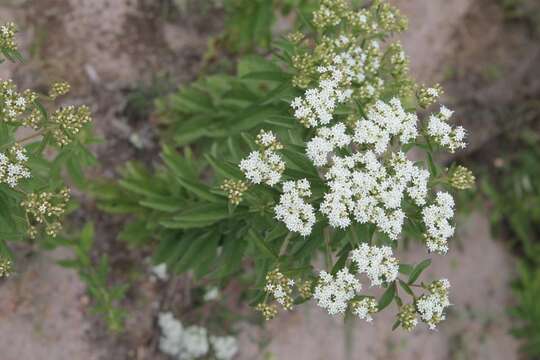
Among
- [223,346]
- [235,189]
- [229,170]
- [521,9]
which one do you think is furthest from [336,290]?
[521,9]

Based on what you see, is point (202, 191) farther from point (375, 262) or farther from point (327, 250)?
point (375, 262)

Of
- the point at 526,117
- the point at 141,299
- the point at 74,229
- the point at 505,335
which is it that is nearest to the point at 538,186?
the point at 526,117

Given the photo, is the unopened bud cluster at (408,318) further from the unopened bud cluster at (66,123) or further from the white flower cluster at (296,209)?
the unopened bud cluster at (66,123)

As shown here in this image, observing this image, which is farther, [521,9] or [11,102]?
[521,9]

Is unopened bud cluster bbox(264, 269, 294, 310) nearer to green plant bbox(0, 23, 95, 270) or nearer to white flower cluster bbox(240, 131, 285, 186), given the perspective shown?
white flower cluster bbox(240, 131, 285, 186)

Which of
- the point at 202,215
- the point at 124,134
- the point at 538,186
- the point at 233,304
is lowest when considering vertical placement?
the point at 202,215

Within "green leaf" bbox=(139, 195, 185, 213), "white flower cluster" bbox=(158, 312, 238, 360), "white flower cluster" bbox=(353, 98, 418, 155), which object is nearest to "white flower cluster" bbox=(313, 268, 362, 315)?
"white flower cluster" bbox=(353, 98, 418, 155)

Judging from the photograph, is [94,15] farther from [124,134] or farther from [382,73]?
[382,73]
